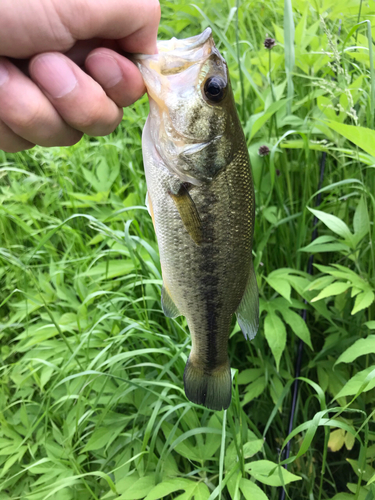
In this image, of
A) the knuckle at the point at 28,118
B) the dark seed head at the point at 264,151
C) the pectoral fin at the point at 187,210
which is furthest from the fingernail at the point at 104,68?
the dark seed head at the point at 264,151

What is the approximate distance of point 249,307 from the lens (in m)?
1.24

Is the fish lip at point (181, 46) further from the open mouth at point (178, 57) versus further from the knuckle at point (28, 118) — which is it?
the knuckle at point (28, 118)

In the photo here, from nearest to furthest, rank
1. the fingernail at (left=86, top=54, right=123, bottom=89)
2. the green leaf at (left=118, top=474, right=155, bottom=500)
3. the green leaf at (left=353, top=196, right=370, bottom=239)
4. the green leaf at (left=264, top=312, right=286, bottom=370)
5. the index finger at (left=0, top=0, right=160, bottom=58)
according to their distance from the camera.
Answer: the index finger at (left=0, top=0, right=160, bottom=58)
the fingernail at (left=86, top=54, right=123, bottom=89)
the green leaf at (left=118, top=474, right=155, bottom=500)
the green leaf at (left=264, top=312, right=286, bottom=370)
the green leaf at (left=353, top=196, right=370, bottom=239)

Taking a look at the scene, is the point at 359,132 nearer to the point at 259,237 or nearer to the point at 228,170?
the point at 228,170

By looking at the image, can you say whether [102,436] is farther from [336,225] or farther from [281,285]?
[336,225]

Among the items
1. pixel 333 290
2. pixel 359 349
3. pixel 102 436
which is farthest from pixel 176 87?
pixel 102 436

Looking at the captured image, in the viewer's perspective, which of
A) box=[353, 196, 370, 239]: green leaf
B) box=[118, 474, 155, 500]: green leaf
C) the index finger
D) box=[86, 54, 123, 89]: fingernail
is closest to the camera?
the index finger

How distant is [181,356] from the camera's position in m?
1.62

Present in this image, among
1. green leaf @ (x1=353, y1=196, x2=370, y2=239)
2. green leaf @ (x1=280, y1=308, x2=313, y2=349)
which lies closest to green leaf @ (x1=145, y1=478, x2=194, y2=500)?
green leaf @ (x1=280, y1=308, x2=313, y2=349)

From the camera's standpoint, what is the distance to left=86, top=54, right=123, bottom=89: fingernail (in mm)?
1062

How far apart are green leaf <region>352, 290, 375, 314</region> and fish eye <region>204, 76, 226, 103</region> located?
35.4 inches

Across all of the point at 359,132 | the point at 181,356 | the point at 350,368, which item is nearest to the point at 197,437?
the point at 181,356

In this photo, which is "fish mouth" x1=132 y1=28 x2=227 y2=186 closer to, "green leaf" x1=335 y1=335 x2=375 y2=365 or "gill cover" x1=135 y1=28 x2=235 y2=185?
"gill cover" x1=135 y1=28 x2=235 y2=185

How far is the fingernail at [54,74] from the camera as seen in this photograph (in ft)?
3.22
